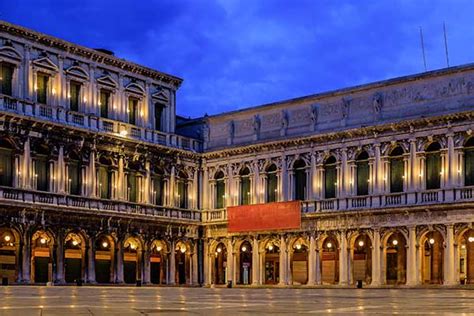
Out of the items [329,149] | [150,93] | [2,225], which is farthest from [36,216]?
[329,149]

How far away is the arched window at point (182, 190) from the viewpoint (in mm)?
51531

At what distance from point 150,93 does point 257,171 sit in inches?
331

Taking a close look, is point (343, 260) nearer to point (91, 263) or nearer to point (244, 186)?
point (244, 186)

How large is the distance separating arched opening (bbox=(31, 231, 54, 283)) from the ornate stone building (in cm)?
8

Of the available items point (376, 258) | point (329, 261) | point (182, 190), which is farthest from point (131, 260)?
point (376, 258)

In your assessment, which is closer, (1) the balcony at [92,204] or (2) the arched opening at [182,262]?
(1) the balcony at [92,204]

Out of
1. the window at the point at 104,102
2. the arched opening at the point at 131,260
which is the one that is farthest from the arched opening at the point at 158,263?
the window at the point at 104,102

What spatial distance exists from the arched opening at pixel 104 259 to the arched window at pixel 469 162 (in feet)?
64.9

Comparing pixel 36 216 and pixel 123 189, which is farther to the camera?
pixel 123 189

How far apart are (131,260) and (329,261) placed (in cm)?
1169

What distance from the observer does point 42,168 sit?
42.6 metres

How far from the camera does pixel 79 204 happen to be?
144ft

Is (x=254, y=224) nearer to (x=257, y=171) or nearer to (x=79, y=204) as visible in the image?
(x=257, y=171)

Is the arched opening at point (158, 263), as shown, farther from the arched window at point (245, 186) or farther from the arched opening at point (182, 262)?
the arched window at point (245, 186)
